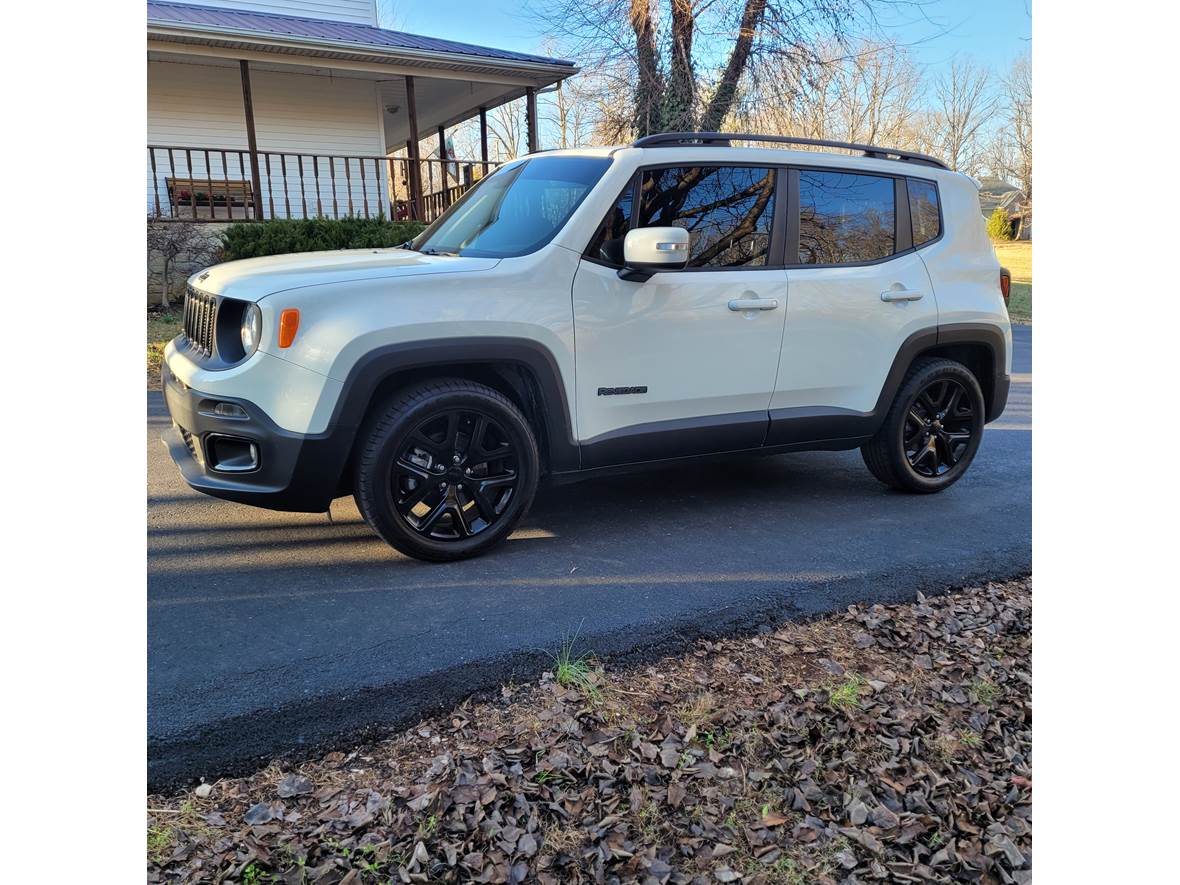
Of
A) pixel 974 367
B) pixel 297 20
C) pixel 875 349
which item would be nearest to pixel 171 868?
pixel 875 349

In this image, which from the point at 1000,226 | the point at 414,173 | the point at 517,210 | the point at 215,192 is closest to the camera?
the point at 517,210

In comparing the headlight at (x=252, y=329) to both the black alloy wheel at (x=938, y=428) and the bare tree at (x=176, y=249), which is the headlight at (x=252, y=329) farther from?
the bare tree at (x=176, y=249)

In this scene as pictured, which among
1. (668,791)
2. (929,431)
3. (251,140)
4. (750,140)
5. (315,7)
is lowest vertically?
(668,791)

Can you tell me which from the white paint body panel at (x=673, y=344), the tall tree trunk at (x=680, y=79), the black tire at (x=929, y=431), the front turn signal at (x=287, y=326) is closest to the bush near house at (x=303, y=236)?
the tall tree trunk at (x=680, y=79)

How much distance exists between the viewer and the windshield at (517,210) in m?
4.31

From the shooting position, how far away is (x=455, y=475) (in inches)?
159

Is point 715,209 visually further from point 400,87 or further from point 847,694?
point 400,87

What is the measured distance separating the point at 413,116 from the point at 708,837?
1476cm

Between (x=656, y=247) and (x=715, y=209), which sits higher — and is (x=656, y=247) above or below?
below

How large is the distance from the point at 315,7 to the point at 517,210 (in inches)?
587

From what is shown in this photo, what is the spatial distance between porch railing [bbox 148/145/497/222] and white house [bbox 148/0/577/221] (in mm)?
33

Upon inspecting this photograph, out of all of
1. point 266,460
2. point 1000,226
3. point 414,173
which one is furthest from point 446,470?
point 1000,226

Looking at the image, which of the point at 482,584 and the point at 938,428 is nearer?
the point at 482,584

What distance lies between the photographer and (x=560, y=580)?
13.2 ft
